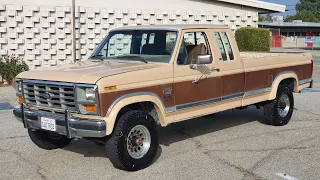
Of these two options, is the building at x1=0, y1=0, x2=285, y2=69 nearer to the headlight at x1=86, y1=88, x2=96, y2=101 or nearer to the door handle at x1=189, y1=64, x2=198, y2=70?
the door handle at x1=189, y1=64, x2=198, y2=70

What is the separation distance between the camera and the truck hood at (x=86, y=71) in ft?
18.1

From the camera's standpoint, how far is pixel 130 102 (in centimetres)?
568

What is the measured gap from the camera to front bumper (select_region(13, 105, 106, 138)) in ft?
17.6

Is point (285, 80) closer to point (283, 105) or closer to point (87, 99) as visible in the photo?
point (283, 105)

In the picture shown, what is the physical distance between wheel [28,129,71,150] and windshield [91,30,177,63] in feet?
4.64

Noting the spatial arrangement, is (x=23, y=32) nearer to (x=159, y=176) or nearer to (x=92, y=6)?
(x=92, y=6)

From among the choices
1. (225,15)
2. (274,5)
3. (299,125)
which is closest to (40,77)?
(299,125)

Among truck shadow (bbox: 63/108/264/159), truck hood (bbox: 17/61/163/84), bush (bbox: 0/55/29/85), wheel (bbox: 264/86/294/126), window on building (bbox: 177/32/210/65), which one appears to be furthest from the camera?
bush (bbox: 0/55/29/85)

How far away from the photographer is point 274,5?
21000 millimetres

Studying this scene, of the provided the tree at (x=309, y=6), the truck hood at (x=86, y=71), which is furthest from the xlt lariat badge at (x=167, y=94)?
the tree at (x=309, y=6)

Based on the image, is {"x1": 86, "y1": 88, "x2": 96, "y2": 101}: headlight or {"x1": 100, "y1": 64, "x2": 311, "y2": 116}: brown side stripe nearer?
{"x1": 86, "y1": 88, "x2": 96, "y2": 101}: headlight

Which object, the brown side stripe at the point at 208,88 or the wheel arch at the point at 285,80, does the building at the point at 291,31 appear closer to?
the wheel arch at the point at 285,80

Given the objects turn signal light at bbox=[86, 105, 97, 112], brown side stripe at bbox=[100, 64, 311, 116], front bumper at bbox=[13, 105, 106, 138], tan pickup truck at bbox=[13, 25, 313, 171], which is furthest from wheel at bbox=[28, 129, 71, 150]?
brown side stripe at bbox=[100, 64, 311, 116]

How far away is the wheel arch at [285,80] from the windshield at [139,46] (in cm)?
259
